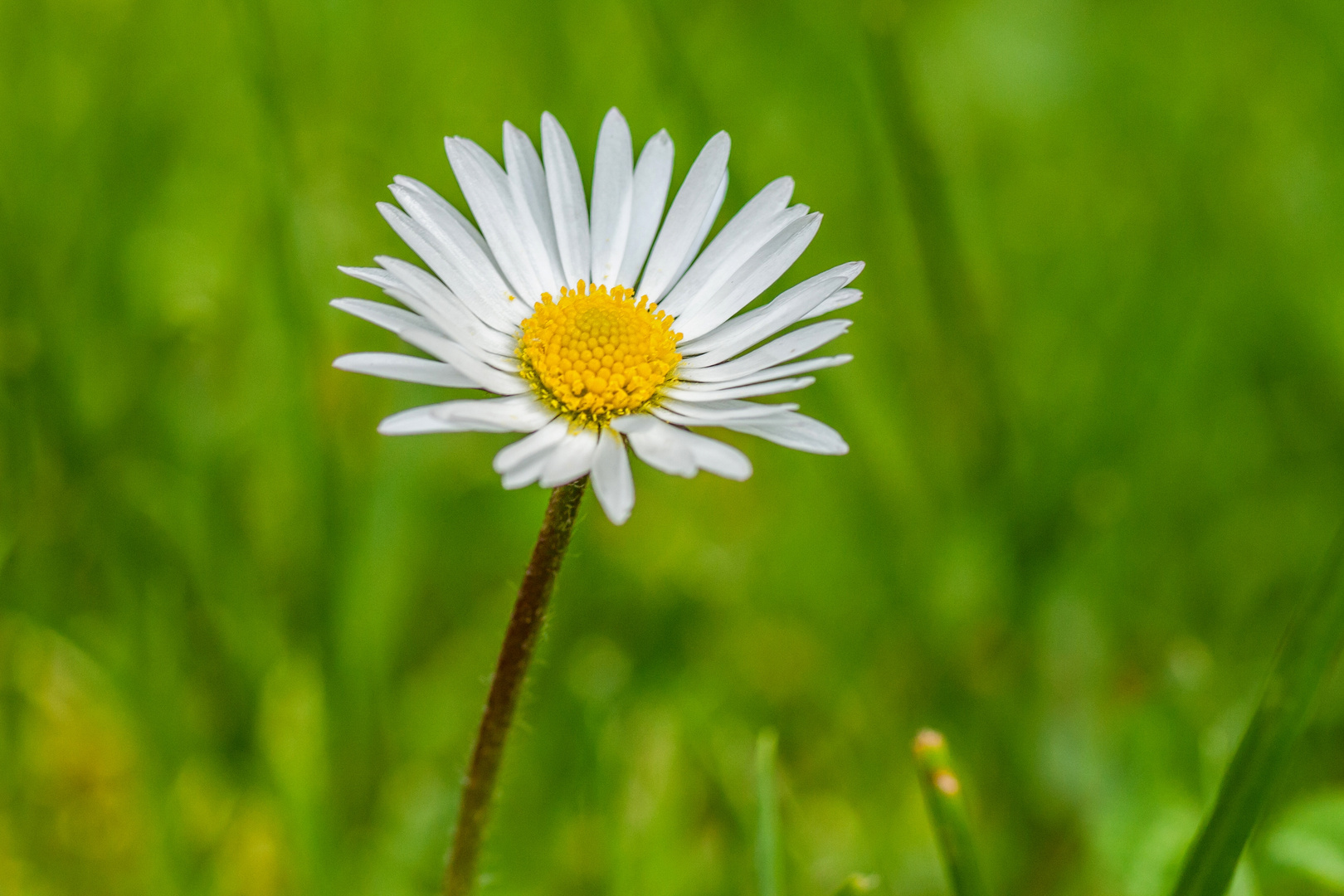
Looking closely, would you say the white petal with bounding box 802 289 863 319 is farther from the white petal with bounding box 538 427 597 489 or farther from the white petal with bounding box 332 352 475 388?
the white petal with bounding box 332 352 475 388

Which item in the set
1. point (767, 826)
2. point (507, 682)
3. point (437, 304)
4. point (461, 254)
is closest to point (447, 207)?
point (461, 254)

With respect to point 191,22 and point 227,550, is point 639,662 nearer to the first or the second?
point 227,550

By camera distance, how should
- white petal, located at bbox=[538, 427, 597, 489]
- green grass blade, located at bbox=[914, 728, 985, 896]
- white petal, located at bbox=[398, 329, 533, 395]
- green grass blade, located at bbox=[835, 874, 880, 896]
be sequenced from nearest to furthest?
white petal, located at bbox=[538, 427, 597, 489]
white petal, located at bbox=[398, 329, 533, 395]
green grass blade, located at bbox=[914, 728, 985, 896]
green grass blade, located at bbox=[835, 874, 880, 896]

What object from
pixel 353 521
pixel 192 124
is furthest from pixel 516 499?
pixel 192 124

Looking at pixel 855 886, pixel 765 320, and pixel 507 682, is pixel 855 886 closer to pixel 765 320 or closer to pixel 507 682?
pixel 507 682

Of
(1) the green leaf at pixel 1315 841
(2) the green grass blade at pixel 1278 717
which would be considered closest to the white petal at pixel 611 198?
(2) the green grass blade at pixel 1278 717

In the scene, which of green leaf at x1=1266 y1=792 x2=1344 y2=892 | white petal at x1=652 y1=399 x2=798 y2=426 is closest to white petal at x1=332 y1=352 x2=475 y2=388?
white petal at x1=652 y1=399 x2=798 y2=426
